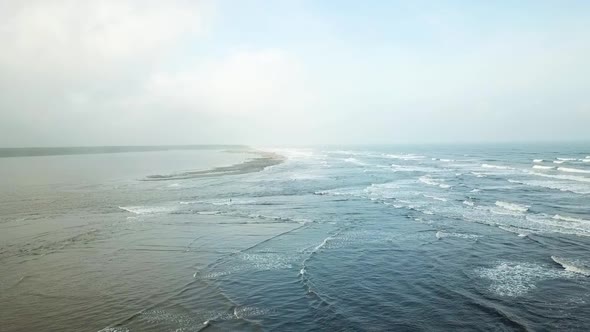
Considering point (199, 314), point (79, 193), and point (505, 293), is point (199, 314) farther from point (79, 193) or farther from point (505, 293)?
point (79, 193)

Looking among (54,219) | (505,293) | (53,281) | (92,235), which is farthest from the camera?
(54,219)

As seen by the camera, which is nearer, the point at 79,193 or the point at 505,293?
the point at 505,293

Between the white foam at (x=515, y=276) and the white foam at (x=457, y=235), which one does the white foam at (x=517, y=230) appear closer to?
the white foam at (x=457, y=235)

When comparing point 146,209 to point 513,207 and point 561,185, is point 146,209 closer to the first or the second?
point 513,207

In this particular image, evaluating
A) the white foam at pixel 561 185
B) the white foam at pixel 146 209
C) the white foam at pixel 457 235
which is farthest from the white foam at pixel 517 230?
the white foam at pixel 146 209

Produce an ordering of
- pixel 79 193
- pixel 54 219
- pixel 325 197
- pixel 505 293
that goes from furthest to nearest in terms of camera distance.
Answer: pixel 79 193
pixel 325 197
pixel 54 219
pixel 505 293

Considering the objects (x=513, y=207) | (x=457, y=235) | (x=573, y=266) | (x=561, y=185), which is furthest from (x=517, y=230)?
(x=561, y=185)

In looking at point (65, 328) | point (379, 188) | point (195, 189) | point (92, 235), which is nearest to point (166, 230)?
point (92, 235)
